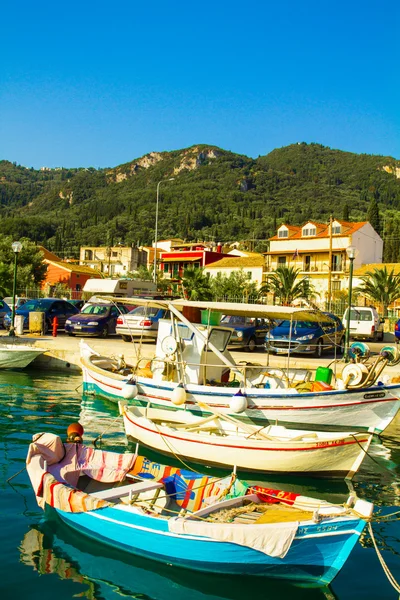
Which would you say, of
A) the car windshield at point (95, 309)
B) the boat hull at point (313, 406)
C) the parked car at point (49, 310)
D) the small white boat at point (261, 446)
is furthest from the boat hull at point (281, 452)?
the parked car at point (49, 310)

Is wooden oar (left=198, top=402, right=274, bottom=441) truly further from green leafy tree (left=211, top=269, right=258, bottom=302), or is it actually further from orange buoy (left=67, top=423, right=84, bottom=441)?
green leafy tree (left=211, top=269, right=258, bottom=302)

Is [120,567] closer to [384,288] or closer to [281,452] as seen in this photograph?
[281,452]

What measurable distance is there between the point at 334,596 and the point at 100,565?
288 centimetres

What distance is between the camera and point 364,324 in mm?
31641

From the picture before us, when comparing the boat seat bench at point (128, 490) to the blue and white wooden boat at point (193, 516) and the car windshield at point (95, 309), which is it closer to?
the blue and white wooden boat at point (193, 516)

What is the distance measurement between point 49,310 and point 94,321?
13.2 ft

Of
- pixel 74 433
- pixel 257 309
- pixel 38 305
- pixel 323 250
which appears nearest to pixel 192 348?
pixel 257 309

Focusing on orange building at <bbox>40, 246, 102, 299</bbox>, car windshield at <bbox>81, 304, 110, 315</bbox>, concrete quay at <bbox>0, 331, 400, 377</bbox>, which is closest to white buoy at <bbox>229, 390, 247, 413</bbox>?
concrete quay at <bbox>0, 331, 400, 377</bbox>

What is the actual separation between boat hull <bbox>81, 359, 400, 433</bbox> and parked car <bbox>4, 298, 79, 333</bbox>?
18.1 meters

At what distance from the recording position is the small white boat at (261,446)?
34.3ft

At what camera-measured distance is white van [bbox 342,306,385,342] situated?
3161 centimetres

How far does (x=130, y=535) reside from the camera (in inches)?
292

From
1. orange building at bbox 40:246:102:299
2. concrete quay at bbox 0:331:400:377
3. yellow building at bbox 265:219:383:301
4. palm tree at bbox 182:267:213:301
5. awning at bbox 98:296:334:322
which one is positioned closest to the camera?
awning at bbox 98:296:334:322

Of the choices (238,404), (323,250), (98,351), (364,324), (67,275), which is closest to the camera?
(238,404)
